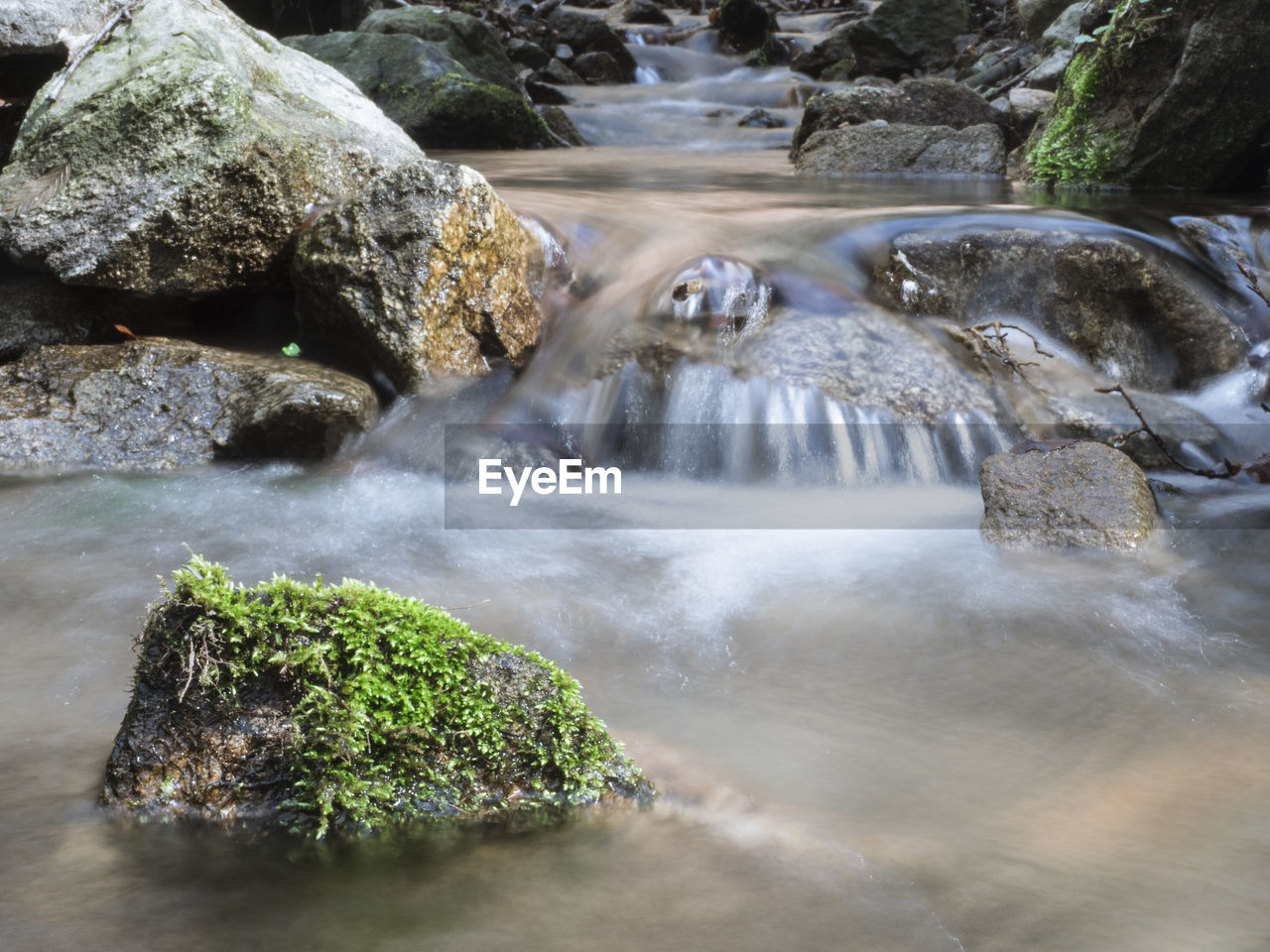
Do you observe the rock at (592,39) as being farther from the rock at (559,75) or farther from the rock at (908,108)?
the rock at (908,108)

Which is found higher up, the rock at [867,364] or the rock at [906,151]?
the rock at [906,151]

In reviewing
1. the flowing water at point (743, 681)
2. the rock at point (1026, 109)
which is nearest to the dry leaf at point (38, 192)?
the flowing water at point (743, 681)

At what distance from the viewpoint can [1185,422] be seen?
521 cm

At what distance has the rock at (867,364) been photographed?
5.24 m

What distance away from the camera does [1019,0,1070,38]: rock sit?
558 inches

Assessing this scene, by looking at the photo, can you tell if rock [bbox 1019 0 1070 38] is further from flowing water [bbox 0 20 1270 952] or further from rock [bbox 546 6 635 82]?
flowing water [bbox 0 20 1270 952]

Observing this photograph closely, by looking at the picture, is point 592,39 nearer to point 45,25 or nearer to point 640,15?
point 640,15

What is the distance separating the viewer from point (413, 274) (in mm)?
5270

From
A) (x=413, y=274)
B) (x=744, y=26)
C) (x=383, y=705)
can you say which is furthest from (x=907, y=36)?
(x=383, y=705)

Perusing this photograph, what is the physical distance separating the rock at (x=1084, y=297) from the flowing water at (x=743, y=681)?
0.22m

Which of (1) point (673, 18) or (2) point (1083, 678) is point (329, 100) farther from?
(1) point (673, 18)

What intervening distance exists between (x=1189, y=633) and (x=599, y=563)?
2034 millimetres

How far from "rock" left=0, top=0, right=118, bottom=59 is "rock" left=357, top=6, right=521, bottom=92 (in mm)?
7436

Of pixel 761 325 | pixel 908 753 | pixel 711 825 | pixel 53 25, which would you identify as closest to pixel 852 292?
pixel 761 325
